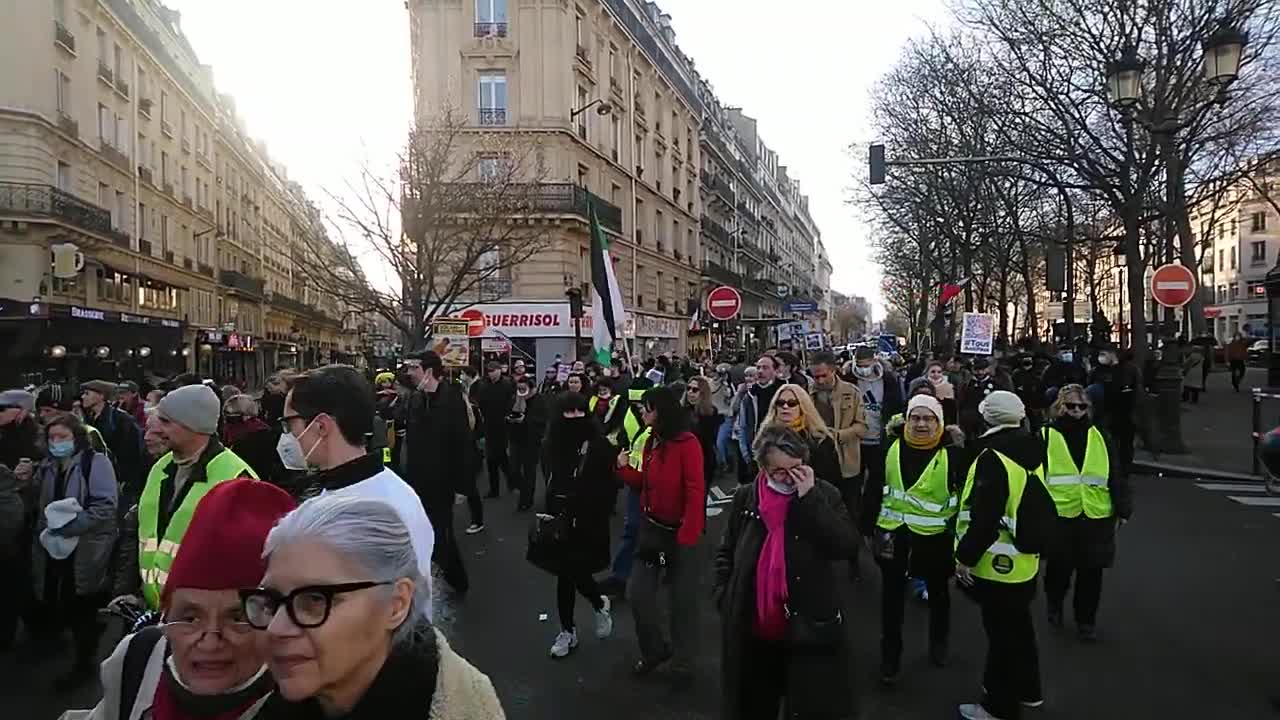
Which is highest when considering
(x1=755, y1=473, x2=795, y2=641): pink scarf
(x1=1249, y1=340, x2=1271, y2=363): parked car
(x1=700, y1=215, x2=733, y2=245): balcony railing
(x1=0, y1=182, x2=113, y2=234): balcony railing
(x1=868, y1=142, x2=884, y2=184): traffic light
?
Result: (x1=700, y1=215, x2=733, y2=245): balcony railing

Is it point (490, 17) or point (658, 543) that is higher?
point (490, 17)

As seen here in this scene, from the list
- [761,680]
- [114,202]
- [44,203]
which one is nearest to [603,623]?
[761,680]

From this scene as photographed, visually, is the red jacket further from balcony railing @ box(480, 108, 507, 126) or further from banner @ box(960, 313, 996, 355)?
balcony railing @ box(480, 108, 507, 126)

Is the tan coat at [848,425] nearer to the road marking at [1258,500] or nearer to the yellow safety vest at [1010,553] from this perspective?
the yellow safety vest at [1010,553]

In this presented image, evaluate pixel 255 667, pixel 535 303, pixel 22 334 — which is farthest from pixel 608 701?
pixel 535 303

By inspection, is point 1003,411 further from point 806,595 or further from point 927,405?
point 806,595

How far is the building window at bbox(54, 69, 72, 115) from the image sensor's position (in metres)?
30.8

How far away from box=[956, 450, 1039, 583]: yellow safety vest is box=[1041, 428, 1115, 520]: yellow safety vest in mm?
1146

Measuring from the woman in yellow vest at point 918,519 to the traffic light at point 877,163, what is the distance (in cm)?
1250

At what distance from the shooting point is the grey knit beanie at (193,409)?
3730 mm

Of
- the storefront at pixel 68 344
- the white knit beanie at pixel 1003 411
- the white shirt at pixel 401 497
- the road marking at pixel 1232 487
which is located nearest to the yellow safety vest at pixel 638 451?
the white knit beanie at pixel 1003 411

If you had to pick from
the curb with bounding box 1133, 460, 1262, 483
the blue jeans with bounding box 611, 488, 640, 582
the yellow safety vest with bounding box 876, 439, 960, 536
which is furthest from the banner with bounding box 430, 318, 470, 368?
the yellow safety vest with bounding box 876, 439, 960, 536

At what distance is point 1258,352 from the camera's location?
1854 inches

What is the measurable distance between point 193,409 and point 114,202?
38.6 m
